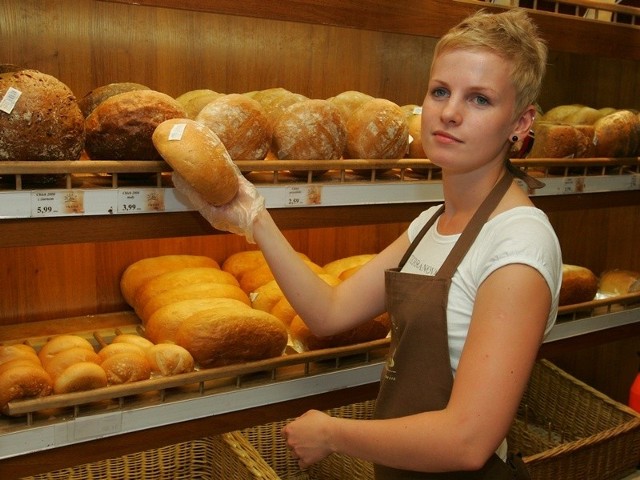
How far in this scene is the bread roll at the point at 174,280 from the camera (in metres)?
2.03

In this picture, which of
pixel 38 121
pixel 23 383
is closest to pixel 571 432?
pixel 23 383

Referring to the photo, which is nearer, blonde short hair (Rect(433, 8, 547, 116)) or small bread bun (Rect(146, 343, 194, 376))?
blonde short hair (Rect(433, 8, 547, 116))

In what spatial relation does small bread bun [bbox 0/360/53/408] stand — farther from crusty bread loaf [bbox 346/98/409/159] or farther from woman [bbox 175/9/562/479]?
crusty bread loaf [bbox 346/98/409/159]

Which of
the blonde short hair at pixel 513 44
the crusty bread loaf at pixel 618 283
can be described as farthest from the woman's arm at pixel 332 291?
the crusty bread loaf at pixel 618 283

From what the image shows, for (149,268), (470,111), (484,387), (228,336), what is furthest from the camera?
(149,268)

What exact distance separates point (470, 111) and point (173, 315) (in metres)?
0.91

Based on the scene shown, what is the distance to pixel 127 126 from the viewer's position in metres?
1.50

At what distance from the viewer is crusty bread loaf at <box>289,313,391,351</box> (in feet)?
6.30

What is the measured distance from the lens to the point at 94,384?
5.06 feet

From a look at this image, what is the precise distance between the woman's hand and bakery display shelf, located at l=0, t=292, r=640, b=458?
0.31 metres

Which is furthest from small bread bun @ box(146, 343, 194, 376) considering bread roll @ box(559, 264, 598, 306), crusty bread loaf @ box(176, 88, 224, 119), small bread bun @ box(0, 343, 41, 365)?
bread roll @ box(559, 264, 598, 306)

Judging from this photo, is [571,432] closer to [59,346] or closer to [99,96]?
[59,346]

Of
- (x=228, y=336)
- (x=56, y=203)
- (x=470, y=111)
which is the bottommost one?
(x=228, y=336)

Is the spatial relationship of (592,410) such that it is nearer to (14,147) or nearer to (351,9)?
(351,9)
